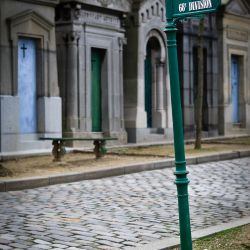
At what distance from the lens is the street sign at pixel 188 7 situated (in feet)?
14.6

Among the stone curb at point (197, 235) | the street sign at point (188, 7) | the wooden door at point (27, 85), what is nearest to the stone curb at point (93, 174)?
the stone curb at point (197, 235)

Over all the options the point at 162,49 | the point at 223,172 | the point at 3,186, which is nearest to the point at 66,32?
the point at 162,49

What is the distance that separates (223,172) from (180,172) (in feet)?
26.1

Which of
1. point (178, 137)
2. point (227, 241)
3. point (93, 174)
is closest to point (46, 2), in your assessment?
point (93, 174)

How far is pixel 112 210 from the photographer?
7910 millimetres

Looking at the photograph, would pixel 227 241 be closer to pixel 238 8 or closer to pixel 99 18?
pixel 99 18

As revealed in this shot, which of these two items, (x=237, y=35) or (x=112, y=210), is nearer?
(x=112, y=210)

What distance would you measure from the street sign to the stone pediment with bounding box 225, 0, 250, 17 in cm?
2142

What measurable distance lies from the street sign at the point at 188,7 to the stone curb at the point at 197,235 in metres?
2.19

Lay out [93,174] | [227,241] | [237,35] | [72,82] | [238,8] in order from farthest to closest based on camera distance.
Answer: [237,35]
[238,8]
[72,82]
[93,174]
[227,241]

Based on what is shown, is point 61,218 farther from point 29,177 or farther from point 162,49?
point 162,49

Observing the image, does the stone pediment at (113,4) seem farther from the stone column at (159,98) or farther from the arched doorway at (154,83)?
the stone column at (159,98)

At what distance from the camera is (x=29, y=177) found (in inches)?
416

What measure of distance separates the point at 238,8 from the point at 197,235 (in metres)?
21.9
